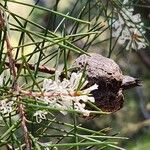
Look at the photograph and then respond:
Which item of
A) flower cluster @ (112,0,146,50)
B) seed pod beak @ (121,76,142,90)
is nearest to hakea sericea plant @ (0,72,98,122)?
seed pod beak @ (121,76,142,90)

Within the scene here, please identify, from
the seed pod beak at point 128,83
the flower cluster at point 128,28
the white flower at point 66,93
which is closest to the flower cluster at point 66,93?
the white flower at point 66,93

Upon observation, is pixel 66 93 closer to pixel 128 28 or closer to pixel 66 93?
pixel 66 93

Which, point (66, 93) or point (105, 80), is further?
point (105, 80)

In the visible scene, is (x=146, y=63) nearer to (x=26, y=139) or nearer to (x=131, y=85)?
(x=131, y=85)

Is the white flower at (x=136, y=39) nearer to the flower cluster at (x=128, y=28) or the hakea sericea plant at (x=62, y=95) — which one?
the flower cluster at (x=128, y=28)

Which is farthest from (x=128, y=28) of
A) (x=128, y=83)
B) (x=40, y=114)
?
(x=40, y=114)

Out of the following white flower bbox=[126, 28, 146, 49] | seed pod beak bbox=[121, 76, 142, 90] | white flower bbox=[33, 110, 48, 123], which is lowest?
white flower bbox=[33, 110, 48, 123]

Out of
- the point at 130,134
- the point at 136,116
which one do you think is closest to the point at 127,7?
the point at 130,134

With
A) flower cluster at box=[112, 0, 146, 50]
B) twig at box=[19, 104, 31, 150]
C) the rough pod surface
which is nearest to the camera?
twig at box=[19, 104, 31, 150]

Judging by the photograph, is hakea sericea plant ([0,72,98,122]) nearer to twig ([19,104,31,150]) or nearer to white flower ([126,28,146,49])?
twig ([19,104,31,150])

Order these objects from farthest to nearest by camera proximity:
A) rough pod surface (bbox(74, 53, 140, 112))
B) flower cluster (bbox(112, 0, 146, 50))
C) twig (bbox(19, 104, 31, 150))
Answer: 1. flower cluster (bbox(112, 0, 146, 50))
2. rough pod surface (bbox(74, 53, 140, 112))
3. twig (bbox(19, 104, 31, 150))

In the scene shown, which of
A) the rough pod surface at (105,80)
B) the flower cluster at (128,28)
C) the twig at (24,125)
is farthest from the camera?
the flower cluster at (128,28)
